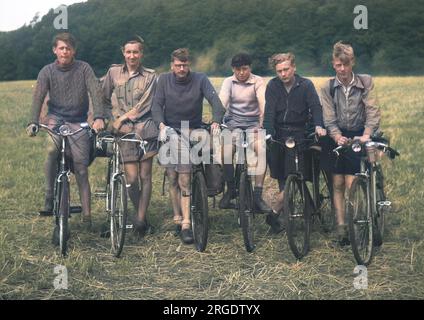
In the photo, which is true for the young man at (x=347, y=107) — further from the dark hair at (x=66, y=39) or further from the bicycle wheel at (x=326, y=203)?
the dark hair at (x=66, y=39)

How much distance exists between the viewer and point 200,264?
250 inches

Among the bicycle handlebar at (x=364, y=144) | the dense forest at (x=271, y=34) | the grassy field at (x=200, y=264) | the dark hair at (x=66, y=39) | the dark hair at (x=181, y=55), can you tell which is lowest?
the grassy field at (x=200, y=264)

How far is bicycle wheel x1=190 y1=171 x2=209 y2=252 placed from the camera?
21.5 ft

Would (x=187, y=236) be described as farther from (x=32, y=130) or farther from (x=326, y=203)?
(x=32, y=130)

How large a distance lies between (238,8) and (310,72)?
30069 millimetres

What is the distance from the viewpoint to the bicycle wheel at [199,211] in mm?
6559

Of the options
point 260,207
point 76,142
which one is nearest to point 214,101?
point 260,207

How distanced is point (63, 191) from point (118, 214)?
64 cm

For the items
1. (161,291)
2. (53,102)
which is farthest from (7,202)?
(161,291)

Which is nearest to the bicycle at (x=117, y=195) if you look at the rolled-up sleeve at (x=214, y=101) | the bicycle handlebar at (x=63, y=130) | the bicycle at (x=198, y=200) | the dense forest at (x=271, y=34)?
the bicycle handlebar at (x=63, y=130)

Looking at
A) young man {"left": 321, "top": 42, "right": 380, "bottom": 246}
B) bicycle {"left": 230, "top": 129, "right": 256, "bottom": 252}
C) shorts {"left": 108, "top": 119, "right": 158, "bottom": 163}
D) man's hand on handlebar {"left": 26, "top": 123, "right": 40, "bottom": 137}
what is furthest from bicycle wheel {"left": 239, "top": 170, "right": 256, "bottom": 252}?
man's hand on handlebar {"left": 26, "top": 123, "right": 40, "bottom": 137}

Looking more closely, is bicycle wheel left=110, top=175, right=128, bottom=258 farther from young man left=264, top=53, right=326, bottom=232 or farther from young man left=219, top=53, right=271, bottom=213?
young man left=264, top=53, right=326, bottom=232

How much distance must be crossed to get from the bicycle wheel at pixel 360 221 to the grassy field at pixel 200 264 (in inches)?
6.5

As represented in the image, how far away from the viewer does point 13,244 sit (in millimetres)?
7035
